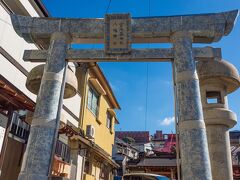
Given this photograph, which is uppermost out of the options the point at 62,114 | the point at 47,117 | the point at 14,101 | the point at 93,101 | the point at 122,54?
the point at 93,101

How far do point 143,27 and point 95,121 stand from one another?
38.3ft

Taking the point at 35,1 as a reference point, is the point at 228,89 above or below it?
below

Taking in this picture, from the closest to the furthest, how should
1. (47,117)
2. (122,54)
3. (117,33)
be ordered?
(47,117) → (122,54) → (117,33)

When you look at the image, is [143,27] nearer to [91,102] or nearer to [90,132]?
[90,132]

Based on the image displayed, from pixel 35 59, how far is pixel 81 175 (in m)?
9.04

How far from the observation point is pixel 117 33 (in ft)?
25.6

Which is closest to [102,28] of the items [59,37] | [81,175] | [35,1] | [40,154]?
[59,37]

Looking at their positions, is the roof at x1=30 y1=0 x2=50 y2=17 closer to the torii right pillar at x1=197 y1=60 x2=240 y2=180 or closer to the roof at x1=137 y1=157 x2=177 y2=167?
the torii right pillar at x1=197 y1=60 x2=240 y2=180

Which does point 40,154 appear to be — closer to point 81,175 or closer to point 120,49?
point 120,49

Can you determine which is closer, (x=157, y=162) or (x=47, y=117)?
(x=47, y=117)

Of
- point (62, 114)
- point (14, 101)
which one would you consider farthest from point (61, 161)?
point (14, 101)

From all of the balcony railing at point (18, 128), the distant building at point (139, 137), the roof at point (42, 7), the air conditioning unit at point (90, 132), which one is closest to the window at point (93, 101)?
the air conditioning unit at point (90, 132)

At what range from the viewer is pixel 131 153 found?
49.9 m

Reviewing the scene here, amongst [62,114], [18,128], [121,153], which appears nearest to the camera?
[18,128]
